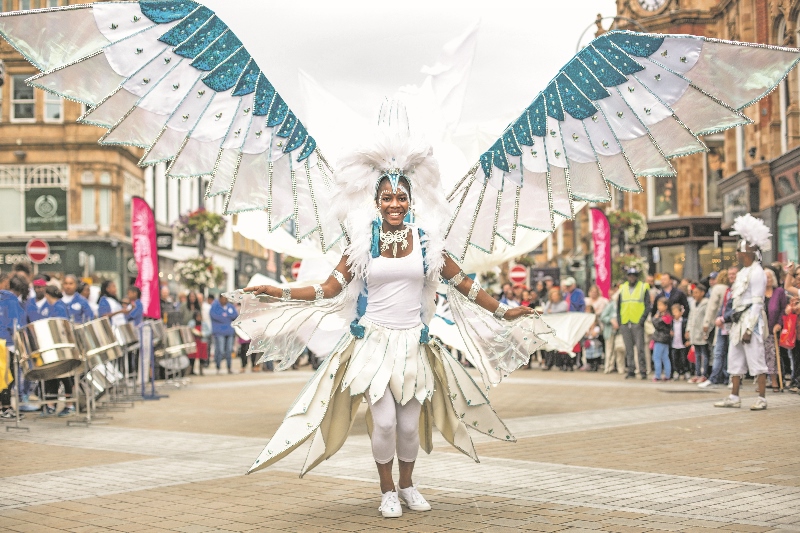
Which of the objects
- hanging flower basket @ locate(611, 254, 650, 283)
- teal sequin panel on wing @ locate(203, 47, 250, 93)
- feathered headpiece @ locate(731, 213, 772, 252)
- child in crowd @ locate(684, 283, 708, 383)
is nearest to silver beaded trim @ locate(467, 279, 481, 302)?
teal sequin panel on wing @ locate(203, 47, 250, 93)

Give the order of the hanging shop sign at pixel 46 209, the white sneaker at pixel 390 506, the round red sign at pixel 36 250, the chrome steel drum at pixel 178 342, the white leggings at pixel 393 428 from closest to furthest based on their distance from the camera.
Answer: the white sneaker at pixel 390 506
the white leggings at pixel 393 428
the chrome steel drum at pixel 178 342
the round red sign at pixel 36 250
the hanging shop sign at pixel 46 209

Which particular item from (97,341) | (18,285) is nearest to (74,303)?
(18,285)

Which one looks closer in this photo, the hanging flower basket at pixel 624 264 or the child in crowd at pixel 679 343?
the child in crowd at pixel 679 343

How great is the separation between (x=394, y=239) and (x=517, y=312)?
37.9 inches

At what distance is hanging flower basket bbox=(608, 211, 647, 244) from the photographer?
35.0m

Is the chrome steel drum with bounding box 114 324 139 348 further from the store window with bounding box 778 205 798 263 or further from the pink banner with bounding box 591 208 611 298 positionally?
the store window with bounding box 778 205 798 263

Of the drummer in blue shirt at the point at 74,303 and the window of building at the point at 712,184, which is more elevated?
the window of building at the point at 712,184

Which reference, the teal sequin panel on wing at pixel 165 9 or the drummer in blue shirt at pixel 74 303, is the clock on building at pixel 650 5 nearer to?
the drummer in blue shirt at pixel 74 303

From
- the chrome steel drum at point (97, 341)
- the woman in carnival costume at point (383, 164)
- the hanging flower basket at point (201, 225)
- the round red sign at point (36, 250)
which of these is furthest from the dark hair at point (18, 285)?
the hanging flower basket at point (201, 225)

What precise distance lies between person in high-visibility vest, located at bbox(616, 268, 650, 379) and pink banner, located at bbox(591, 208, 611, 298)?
2.94m

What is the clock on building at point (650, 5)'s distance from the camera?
45.1 metres

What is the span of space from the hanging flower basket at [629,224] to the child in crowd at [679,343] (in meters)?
17.7

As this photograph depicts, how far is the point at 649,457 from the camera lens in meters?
7.71

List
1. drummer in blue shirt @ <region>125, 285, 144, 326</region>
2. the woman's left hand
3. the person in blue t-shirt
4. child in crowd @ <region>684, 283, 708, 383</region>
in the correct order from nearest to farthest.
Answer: the woman's left hand → child in crowd @ <region>684, 283, 708, 383</region> → drummer in blue shirt @ <region>125, 285, 144, 326</region> → the person in blue t-shirt
